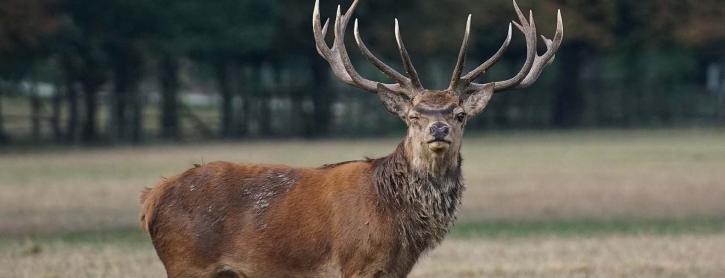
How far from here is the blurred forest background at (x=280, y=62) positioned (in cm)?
4181

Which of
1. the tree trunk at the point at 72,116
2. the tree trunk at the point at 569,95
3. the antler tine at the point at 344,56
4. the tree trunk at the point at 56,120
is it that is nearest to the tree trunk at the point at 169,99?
the tree trunk at the point at 72,116

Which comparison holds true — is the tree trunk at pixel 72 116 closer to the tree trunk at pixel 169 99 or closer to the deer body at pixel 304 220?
the tree trunk at pixel 169 99

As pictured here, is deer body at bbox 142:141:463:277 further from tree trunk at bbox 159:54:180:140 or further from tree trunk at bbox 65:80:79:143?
tree trunk at bbox 159:54:180:140

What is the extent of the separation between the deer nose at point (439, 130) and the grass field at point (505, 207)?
4647mm

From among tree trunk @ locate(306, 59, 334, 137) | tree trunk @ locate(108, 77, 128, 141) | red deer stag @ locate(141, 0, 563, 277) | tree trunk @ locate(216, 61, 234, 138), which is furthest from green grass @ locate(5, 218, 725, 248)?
tree trunk @ locate(306, 59, 334, 137)

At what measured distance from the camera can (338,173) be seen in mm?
10344

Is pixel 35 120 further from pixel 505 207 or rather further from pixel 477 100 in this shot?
pixel 477 100

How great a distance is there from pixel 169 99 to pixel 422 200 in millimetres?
37074

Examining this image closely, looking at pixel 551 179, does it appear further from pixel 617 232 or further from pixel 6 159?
pixel 6 159

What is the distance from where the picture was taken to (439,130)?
959 centimetres

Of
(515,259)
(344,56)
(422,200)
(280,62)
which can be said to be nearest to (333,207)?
(422,200)

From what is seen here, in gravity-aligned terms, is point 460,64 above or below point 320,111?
above

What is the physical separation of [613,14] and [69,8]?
694 inches

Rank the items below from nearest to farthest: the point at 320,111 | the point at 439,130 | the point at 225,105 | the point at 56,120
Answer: the point at 439,130
the point at 56,120
the point at 225,105
the point at 320,111
